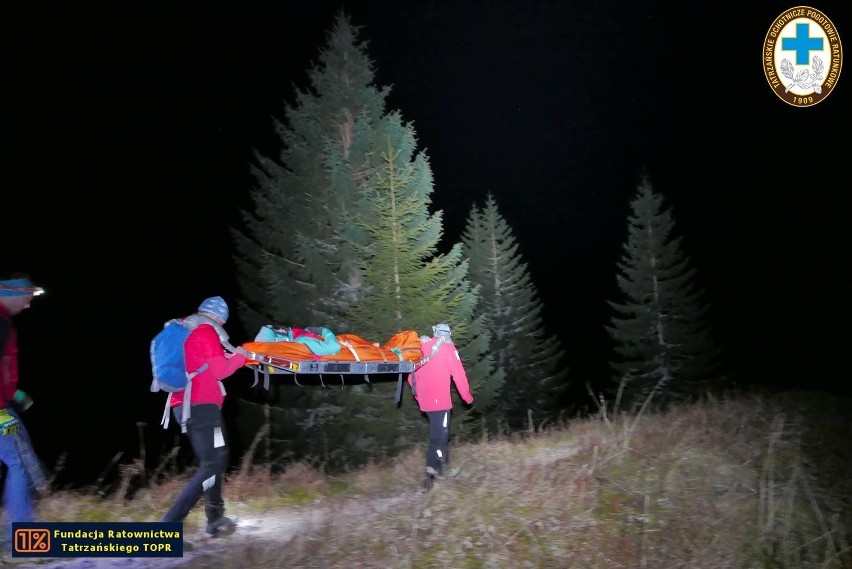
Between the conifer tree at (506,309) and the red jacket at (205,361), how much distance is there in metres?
25.5

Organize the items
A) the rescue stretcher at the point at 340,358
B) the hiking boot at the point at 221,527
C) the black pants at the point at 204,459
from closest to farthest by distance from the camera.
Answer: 1. the black pants at the point at 204,459
2. the hiking boot at the point at 221,527
3. the rescue stretcher at the point at 340,358

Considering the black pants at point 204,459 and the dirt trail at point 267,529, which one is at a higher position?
the black pants at point 204,459

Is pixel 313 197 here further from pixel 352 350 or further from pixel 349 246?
pixel 352 350

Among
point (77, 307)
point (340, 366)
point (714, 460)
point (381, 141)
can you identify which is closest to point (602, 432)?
point (714, 460)

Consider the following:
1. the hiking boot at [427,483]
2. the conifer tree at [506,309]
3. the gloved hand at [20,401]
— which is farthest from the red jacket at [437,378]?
the conifer tree at [506,309]

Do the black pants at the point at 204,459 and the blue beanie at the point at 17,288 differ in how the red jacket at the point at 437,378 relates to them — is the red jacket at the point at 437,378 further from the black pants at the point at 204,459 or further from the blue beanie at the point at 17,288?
the blue beanie at the point at 17,288

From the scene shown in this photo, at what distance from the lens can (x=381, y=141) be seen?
1445 cm

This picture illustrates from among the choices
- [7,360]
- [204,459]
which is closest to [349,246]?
[204,459]

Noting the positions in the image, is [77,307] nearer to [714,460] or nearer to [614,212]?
[714,460]

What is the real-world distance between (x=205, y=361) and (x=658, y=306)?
30.6m

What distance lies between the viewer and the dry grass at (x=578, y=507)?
633cm

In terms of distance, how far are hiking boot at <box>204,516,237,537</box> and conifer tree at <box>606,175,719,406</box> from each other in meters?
28.6

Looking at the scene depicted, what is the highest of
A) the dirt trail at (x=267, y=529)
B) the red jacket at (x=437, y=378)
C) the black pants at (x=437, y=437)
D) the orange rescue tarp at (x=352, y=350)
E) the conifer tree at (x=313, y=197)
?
the conifer tree at (x=313, y=197)

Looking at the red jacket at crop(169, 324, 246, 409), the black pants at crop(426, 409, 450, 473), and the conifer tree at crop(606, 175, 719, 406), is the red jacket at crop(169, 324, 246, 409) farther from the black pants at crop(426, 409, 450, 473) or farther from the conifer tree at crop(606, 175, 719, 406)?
the conifer tree at crop(606, 175, 719, 406)
